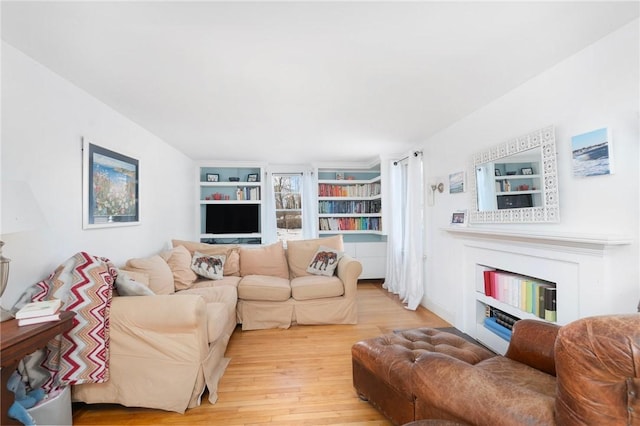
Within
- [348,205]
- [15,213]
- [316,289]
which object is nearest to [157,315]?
[15,213]

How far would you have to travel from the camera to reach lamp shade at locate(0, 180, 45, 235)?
1.25 m

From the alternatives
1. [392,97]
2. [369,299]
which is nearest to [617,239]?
[392,97]

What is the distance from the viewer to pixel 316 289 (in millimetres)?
3221

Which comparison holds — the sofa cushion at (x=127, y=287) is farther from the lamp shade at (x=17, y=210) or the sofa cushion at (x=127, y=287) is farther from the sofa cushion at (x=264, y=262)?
the sofa cushion at (x=264, y=262)

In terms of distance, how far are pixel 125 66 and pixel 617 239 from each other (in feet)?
10.2

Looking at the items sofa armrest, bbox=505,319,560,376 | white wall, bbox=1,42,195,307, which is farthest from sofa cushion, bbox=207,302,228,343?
sofa armrest, bbox=505,319,560,376

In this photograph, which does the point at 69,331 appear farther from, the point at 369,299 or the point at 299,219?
the point at 299,219

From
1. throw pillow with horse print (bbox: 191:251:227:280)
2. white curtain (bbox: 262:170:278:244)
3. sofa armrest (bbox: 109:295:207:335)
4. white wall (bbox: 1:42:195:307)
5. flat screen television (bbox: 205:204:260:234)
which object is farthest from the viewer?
white curtain (bbox: 262:170:278:244)

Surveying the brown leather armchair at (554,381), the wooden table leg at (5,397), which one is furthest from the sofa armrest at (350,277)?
the wooden table leg at (5,397)

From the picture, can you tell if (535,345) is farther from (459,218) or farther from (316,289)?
(316,289)

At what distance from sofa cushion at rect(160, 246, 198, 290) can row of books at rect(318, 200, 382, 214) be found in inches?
106

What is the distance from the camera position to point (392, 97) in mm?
2400

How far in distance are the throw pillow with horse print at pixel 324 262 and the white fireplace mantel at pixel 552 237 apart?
4.98ft

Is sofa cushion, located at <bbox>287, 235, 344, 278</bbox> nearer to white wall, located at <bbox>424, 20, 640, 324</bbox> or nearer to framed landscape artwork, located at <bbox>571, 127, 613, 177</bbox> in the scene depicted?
white wall, located at <bbox>424, 20, 640, 324</bbox>
